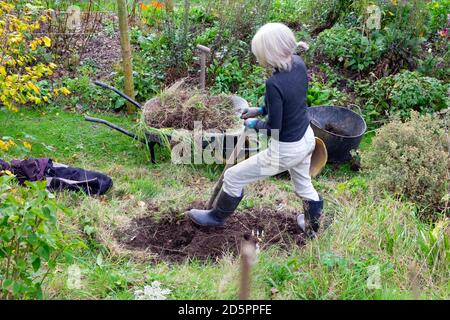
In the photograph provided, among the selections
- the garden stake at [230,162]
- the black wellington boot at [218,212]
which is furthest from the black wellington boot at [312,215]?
the garden stake at [230,162]

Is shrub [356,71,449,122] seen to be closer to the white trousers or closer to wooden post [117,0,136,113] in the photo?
the white trousers

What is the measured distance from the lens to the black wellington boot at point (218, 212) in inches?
182

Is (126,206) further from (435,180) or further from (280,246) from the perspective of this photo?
(435,180)

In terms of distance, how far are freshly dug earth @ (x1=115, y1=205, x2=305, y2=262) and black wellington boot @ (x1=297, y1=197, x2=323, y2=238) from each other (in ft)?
0.32

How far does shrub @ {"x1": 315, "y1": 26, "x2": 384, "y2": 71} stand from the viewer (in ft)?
25.5

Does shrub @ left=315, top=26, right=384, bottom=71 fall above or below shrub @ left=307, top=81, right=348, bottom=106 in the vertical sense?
above

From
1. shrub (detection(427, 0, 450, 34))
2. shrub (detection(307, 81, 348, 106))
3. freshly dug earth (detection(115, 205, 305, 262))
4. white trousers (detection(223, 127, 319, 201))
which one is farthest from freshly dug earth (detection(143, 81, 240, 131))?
shrub (detection(427, 0, 450, 34))

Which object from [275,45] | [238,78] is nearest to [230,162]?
[275,45]

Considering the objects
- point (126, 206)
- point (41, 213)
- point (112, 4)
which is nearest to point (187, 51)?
point (112, 4)

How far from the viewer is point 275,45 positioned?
154 inches

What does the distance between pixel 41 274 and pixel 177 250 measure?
3.77ft

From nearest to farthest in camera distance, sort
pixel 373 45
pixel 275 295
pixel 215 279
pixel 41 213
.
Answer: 1. pixel 41 213
2. pixel 275 295
3. pixel 215 279
4. pixel 373 45

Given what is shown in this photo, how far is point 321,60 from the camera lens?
26.8 ft

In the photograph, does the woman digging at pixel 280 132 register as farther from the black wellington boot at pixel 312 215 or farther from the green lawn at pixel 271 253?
the green lawn at pixel 271 253
